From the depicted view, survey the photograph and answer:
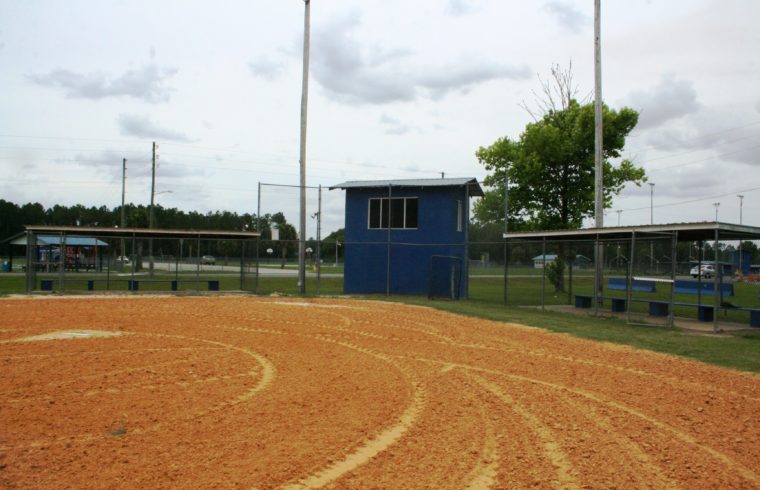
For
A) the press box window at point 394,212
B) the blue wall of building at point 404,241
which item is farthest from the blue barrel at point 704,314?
the press box window at point 394,212

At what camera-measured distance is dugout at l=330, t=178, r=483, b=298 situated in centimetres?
2495

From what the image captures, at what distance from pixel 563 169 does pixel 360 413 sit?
22.0 metres

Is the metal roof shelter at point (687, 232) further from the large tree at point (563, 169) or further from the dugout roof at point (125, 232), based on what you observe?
the dugout roof at point (125, 232)

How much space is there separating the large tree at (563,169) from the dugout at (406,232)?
2.12 meters

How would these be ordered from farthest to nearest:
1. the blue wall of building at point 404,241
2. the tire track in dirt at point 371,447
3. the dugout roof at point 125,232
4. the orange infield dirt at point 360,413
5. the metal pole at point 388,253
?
the blue wall of building at point 404,241
the metal pole at point 388,253
the dugout roof at point 125,232
the orange infield dirt at point 360,413
the tire track in dirt at point 371,447

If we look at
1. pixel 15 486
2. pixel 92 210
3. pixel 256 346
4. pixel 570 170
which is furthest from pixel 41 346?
pixel 92 210

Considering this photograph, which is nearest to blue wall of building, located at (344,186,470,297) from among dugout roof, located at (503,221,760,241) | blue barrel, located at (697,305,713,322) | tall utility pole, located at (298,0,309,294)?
tall utility pole, located at (298,0,309,294)

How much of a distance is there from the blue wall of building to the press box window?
189 millimetres

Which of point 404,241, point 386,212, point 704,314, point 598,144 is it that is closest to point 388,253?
point 404,241

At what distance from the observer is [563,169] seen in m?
26.4

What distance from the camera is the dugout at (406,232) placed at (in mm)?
24953

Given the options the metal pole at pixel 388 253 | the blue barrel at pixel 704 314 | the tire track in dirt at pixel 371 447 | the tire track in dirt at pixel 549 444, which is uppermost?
the metal pole at pixel 388 253

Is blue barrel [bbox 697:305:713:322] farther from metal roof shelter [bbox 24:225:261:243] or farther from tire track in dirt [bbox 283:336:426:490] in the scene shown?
metal roof shelter [bbox 24:225:261:243]

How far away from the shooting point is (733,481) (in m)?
→ 4.73
